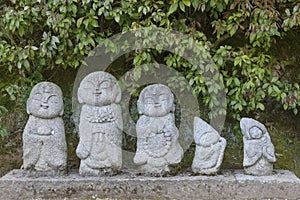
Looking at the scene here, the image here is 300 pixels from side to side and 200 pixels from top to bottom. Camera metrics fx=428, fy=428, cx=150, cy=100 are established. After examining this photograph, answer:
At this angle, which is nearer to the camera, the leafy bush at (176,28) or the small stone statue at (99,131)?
the small stone statue at (99,131)

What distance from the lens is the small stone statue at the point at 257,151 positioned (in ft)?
14.2

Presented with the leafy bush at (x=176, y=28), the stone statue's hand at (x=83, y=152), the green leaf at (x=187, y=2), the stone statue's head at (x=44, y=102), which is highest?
the green leaf at (x=187, y=2)

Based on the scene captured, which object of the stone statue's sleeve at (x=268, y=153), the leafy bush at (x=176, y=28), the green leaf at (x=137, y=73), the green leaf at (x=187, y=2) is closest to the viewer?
the stone statue's sleeve at (x=268, y=153)

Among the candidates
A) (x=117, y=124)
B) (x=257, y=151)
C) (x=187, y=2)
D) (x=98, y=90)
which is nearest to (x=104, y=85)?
(x=98, y=90)

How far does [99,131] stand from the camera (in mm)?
4430

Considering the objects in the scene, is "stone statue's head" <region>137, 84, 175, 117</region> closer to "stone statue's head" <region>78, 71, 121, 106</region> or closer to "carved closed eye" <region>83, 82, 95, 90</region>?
"stone statue's head" <region>78, 71, 121, 106</region>

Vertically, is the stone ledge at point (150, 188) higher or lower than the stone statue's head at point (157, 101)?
lower

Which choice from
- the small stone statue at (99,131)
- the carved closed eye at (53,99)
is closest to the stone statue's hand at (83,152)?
the small stone statue at (99,131)

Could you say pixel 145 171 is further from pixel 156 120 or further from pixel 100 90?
pixel 100 90

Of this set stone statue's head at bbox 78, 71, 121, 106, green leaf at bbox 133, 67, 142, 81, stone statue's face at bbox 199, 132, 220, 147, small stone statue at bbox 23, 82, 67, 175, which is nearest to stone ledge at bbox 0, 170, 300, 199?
small stone statue at bbox 23, 82, 67, 175

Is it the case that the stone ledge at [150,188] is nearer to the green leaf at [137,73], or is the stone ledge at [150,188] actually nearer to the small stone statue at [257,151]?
the small stone statue at [257,151]

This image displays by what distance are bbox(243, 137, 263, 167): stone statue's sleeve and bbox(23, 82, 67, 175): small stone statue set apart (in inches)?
74.7

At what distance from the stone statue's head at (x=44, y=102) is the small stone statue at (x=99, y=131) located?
0.29 m

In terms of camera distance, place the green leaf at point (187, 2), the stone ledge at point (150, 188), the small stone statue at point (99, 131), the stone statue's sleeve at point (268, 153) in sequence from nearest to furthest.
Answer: the stone ledge at point (150, 188), the stone statue's sleeve at point (268, 153), the small stone statue at point (99, 131), the green leaf at point (187, 2)
